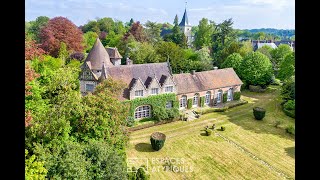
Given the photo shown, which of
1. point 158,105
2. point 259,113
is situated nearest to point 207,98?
point 259,113

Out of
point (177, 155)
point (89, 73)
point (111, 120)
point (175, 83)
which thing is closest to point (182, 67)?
point (175, 83)

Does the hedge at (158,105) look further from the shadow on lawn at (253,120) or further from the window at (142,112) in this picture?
the shadow on lawn at (253,120)

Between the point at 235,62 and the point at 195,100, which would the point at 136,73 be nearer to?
the point at 195,100

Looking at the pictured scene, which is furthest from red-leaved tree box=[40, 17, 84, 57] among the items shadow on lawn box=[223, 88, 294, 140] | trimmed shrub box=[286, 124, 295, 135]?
trimmed shrub box=[286, 124, 295, 135]

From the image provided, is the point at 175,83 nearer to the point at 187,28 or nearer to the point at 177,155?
the point at 177,155
